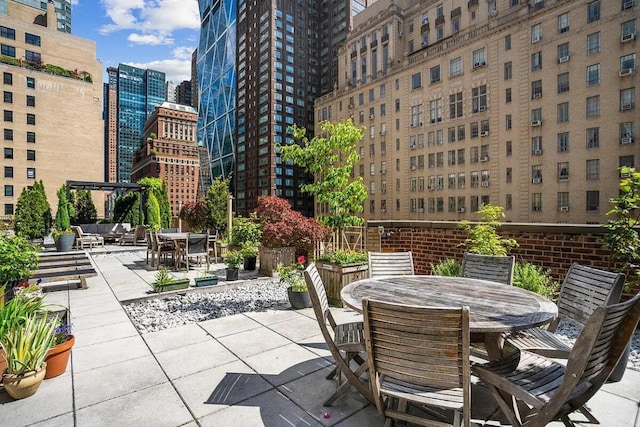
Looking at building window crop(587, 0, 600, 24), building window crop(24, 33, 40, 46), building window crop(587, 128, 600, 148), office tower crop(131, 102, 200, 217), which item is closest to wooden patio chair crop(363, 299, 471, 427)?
building window crop(587, 128, 600, 148)

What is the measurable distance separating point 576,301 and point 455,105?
36.4 meters

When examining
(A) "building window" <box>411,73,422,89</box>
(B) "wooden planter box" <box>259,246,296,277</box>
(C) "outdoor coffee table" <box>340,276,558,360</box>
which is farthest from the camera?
(A) "building window" <box>411,73,422,89</box>

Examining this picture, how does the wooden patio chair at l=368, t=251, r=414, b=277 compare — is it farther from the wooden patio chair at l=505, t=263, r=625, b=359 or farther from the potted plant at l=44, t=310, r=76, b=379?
the potted plant at l=44, t=310, r=76, b=379

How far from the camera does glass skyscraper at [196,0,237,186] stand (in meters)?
79.7

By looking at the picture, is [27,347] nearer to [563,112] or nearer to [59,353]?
[59,353]

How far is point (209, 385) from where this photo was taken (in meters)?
2.87

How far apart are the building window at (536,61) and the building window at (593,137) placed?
7.21m

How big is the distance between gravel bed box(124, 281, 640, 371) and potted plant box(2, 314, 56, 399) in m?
1.57

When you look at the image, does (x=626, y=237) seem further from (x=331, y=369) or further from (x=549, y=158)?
(x=549, y=158)

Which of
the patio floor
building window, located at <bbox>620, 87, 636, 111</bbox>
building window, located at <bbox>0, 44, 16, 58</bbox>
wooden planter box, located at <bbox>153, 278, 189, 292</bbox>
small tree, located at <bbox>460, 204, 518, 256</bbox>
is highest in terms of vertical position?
building window, located at <bbox>0, 44, 16, 58</bbox>

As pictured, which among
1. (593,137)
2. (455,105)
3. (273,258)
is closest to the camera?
(273,258)

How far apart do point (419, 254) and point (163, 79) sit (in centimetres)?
20745

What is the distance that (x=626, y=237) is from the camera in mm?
4172

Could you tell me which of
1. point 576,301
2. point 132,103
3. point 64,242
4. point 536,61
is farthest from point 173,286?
point 132,103
